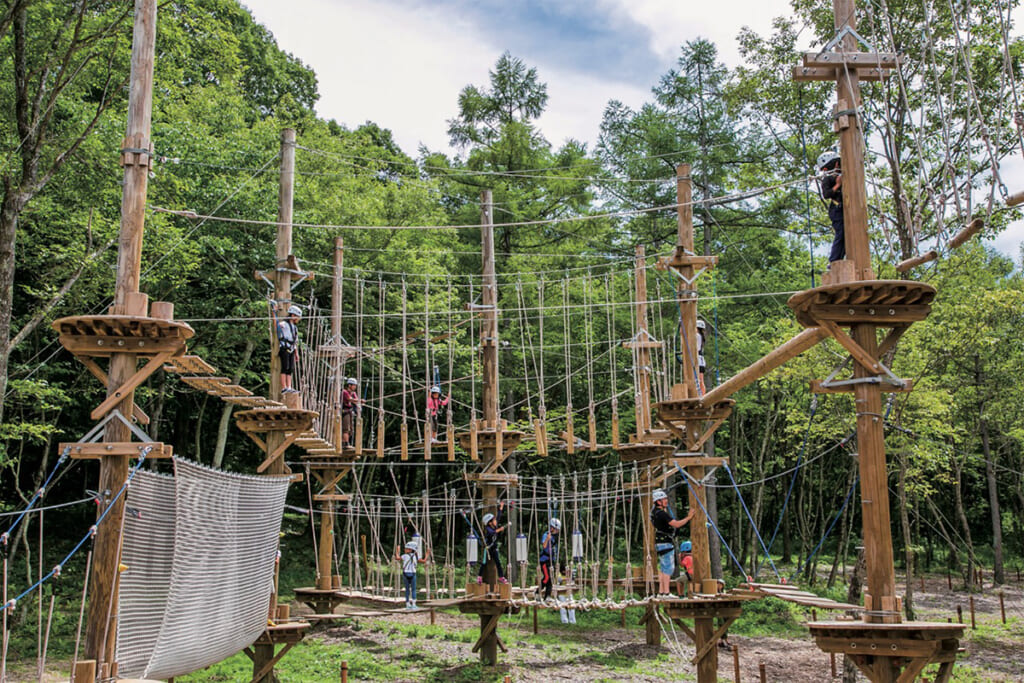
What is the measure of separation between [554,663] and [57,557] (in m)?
9.88

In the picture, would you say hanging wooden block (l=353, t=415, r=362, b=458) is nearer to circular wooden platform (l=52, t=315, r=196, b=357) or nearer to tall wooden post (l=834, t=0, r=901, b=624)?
circular wooden platform (l=52, t=315, r=196, b=357)

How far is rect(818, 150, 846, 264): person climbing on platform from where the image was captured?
6168 millimetres

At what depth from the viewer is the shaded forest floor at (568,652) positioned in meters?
10.8

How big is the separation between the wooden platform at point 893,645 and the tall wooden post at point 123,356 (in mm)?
4142

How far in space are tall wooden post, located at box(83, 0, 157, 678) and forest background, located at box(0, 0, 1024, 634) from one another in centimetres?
404

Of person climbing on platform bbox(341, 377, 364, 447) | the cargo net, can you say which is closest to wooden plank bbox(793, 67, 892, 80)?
the cargo net

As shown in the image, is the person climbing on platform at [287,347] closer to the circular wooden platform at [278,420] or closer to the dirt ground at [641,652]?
the circular wooden platform at [278,420]

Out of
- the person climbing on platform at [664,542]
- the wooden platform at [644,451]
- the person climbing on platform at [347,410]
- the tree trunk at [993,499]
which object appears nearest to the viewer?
the person climbing on platform at [664,542]

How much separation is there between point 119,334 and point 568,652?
8.91 metres

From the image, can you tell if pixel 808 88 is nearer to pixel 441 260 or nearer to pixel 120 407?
pixel 441 260

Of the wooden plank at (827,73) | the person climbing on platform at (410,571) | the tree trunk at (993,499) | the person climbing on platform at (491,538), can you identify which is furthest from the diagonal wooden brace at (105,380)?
the tree trunk at (993,499)

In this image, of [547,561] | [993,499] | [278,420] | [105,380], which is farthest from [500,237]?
[105,380]

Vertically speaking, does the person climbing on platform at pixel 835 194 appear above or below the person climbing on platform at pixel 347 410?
above

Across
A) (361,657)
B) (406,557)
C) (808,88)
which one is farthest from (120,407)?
(808,88)
